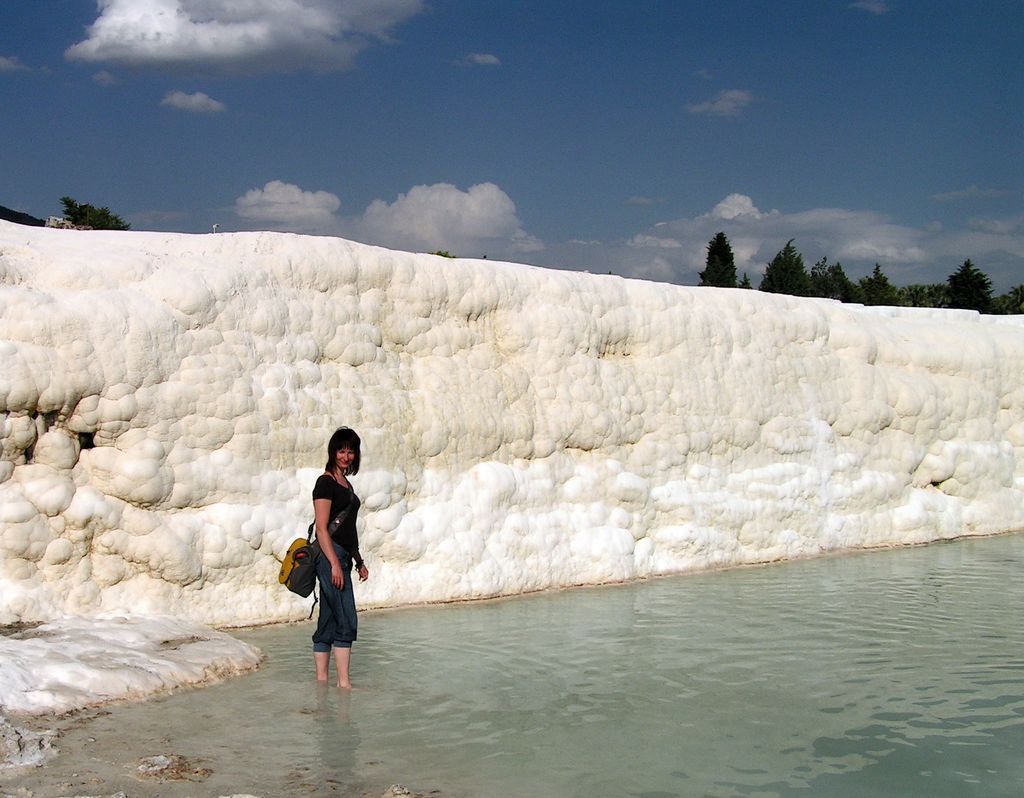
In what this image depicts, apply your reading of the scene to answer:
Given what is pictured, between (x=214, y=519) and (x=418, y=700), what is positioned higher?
(x=214, y=519)

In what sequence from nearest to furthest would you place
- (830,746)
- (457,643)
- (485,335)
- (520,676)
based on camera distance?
1. (830,746)
2. (520,676)
3. (457,643)
4. (485,335)

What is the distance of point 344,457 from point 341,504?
278mm

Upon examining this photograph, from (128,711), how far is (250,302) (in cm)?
399

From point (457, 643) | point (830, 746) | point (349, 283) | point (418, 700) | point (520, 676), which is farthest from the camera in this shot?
point (349, 283)

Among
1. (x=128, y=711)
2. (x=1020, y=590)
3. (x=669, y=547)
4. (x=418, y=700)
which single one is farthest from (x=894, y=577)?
(x=128, y=711)

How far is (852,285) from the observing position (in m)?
68.6

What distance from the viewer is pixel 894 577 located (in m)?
10.6

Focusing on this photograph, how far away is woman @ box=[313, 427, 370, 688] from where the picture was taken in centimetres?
640

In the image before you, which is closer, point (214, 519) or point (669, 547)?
point (214, 519)

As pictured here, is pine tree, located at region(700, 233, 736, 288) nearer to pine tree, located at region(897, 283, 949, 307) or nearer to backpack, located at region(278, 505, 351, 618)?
pine tree, located at region(897, 283, 949, 307)

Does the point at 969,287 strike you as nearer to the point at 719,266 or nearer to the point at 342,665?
the point at 719,266

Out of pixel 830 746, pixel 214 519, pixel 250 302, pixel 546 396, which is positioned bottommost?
pixel 830 746

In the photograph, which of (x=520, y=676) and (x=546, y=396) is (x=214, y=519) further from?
(x=546, y=396)

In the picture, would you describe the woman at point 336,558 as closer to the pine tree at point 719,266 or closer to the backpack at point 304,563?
the backpack at point 304,563
